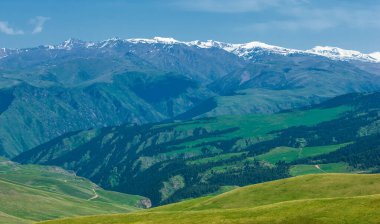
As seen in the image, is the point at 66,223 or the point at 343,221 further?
the point at 66,223

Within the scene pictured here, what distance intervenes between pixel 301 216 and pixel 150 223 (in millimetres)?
42119

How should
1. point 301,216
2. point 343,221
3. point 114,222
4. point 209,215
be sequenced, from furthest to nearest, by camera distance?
point 114,222
point 209,215
point 301,216
point 343,221

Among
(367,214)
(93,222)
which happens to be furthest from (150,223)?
(367,214)

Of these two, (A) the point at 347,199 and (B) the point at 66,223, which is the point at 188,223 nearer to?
(A) the point at 347,199

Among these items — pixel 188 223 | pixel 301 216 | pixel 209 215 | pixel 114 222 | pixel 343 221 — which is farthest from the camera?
pixel 114 222

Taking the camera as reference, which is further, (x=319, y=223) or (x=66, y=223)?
(x=66, y=223)

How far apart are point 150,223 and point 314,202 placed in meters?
43.0

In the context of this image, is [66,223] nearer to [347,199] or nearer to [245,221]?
[245,221]

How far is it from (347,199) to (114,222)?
243 feet

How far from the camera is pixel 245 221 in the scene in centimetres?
14162

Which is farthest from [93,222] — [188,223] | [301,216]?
[301,216]

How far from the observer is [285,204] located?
517 ft

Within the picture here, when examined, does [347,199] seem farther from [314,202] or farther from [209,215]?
[209,215]

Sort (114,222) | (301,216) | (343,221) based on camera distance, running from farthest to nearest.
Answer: (114,222), (301,216), (343,221)
